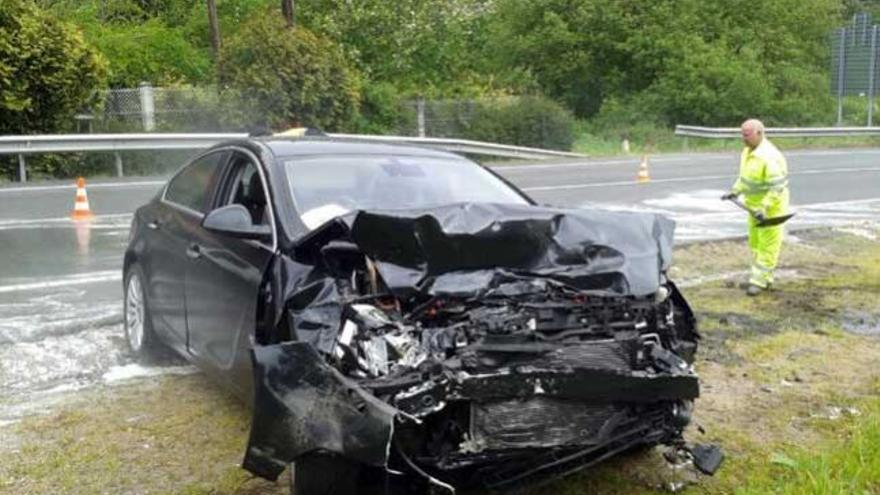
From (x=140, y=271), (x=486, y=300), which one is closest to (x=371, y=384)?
(x=486, y=300)

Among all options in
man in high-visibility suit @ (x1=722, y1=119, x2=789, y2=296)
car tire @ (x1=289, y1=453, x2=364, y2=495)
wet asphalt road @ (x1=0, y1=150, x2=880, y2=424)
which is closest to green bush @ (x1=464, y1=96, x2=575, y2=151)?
wet asphalt road @ (x1=0, y1=150, x2=880, y2=424)

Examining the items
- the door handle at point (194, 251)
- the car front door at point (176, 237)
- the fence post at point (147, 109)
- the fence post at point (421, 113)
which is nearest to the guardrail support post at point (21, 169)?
the fence post at point (147, 109)

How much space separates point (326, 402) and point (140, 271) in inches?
124

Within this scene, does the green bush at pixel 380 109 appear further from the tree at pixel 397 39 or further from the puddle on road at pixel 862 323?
the puddle on road at pixel 862 323

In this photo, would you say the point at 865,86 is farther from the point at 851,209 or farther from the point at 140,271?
the point at 140,271

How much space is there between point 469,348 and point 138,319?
3.43 meters

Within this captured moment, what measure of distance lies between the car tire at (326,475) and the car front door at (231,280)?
0.85 m

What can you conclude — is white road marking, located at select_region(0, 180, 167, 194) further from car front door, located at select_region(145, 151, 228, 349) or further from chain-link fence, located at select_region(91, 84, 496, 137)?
car front door, located at select_region(145, 151, 228, 349)

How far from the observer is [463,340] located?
3.94 metres

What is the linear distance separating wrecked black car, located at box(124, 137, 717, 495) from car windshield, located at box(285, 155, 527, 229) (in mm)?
46

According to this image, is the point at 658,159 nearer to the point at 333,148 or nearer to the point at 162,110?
the point at 162,110

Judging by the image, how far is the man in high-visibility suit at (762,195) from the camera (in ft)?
29.7

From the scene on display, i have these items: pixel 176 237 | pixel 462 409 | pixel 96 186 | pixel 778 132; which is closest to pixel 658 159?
pixel 778 132

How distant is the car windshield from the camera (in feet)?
17.0
